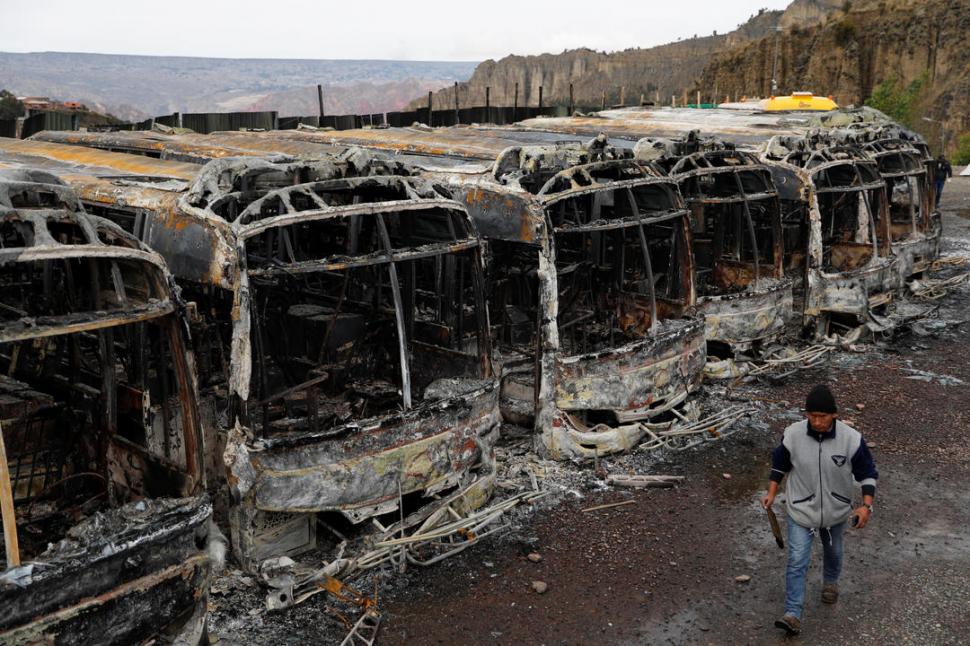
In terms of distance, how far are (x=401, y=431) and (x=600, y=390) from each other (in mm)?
2540

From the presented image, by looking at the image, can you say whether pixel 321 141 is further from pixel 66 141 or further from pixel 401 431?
pixel 401 431

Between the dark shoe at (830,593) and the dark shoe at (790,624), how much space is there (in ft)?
1.29

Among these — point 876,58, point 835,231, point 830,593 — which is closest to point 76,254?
→ point 830,593

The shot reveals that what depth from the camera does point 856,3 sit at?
50.6 m

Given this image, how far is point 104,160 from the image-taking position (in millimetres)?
10680

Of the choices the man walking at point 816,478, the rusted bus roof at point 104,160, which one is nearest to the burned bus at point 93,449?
the rusted bus roof at point 104,160

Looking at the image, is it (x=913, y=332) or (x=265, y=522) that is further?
(x=913, y=332)

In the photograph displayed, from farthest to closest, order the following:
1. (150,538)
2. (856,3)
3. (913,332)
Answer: (856,3) → (913,332) → (150,538)

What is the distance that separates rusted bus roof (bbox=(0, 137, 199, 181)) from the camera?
9.55 metres

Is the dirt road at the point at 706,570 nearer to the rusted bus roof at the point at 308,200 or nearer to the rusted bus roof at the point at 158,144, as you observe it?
the rusted bus roof at the point at 308,200

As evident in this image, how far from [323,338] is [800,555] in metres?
4.31

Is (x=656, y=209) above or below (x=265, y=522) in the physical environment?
above

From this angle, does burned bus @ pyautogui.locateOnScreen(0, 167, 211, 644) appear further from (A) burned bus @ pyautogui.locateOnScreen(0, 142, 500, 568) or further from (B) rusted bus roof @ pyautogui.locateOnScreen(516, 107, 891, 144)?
(B) rusted bus roof @ pyautogui.locateOnScreen(516, 107, 891, 144)

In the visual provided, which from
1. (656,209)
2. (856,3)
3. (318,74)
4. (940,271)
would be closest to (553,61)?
(856,3)
